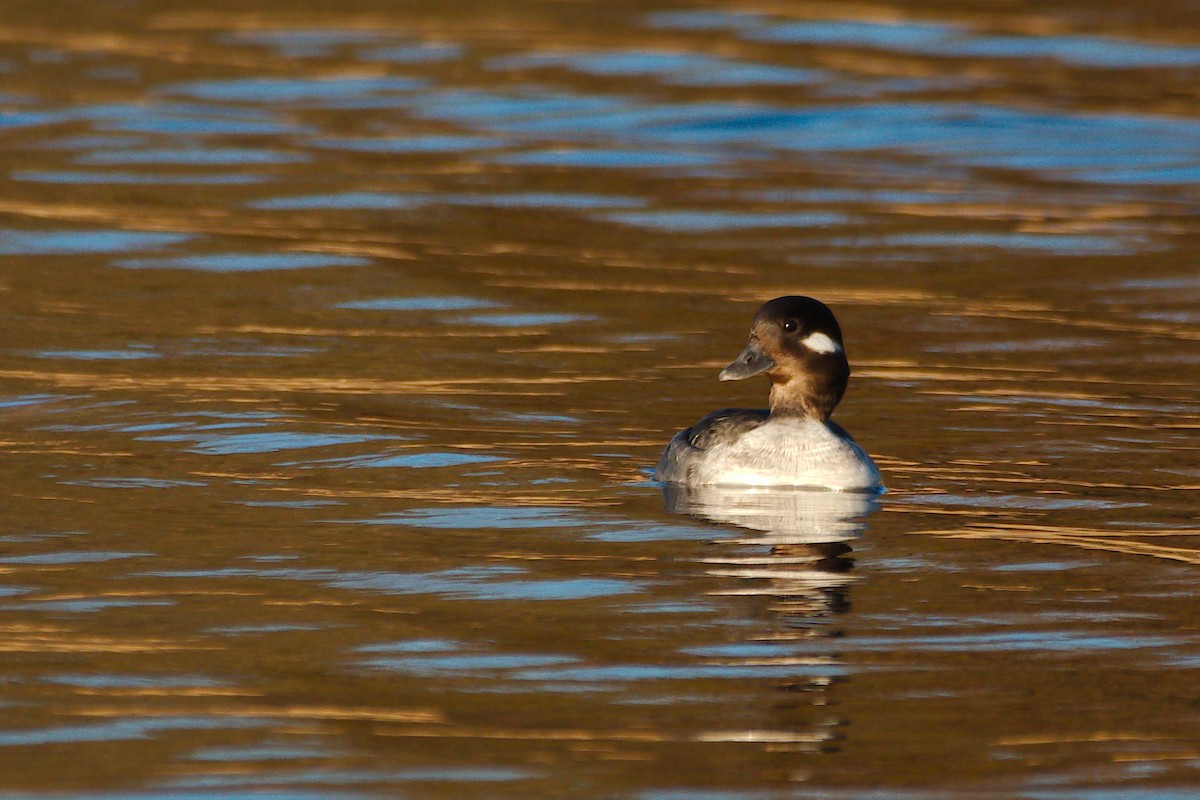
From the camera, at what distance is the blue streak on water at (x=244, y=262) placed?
15805mm

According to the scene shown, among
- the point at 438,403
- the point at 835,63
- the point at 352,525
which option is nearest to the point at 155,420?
the point at 438,403

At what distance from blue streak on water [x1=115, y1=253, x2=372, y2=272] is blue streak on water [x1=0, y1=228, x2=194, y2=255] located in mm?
450

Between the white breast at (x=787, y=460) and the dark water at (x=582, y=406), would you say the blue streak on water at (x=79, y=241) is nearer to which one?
the dark water at (x=582, y=406)

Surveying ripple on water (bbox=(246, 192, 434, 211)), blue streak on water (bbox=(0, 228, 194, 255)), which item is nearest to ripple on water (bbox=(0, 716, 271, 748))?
blue streak on water (bbox=(0, 228, 194, 255))

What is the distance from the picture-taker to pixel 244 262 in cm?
1603

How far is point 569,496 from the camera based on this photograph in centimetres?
1012

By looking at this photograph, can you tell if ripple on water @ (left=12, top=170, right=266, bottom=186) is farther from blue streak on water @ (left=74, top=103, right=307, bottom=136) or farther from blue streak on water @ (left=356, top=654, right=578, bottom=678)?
blue streak on water @ (left=356, top=654, right=578, bottom=678)

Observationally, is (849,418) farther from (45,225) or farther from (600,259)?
(45,225)

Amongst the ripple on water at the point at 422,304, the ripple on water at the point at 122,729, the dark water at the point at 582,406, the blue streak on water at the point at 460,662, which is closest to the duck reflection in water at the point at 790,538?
the dark water at the point at 582,406

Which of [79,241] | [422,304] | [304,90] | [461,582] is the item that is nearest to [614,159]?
[304,90]

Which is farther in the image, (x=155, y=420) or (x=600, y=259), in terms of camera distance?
(x=600, y=259)

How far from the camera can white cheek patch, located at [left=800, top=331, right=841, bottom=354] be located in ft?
34.5

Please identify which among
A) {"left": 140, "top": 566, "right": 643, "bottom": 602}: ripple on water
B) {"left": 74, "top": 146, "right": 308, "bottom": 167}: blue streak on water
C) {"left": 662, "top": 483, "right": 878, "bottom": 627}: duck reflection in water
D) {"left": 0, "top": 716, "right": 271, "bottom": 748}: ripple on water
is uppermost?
{"left": 74, "top": 146, "right": 308, "bottom": 167}: blue streak on water

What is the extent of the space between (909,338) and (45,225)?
6682 mm
